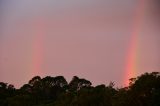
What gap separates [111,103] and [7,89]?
67310 millimetres

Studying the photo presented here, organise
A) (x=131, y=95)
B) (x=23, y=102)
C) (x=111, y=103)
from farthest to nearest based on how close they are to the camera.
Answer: (x=23, y=102) < (x=111, y=103) < (x=131, y=95)

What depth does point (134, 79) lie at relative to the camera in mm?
71438

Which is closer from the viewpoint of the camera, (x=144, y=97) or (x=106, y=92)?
(x=144, y=97)

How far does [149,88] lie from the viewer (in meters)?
66.6

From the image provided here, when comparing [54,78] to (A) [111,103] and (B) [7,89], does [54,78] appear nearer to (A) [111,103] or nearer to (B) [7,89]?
(B) [7,89]

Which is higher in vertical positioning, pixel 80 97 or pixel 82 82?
pixel 82 82

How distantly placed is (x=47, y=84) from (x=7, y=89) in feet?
46.9

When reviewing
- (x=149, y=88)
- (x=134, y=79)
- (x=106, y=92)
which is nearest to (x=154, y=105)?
(x=149, y=88)

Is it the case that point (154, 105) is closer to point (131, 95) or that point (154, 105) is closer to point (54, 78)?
point (131, 95)

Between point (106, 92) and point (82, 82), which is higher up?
point (82, 82)

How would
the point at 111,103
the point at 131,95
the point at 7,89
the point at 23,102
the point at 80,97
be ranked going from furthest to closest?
the point at 7,89, the point at 23,102, the point at 80,97, the point at 111,103, the point at 131,95

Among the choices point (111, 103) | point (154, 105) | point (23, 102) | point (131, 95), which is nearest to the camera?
point (154, 105)

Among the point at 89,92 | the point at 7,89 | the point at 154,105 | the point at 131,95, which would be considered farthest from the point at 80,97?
the point at 7,89

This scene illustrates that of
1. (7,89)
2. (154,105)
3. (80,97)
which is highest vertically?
(7,89)
